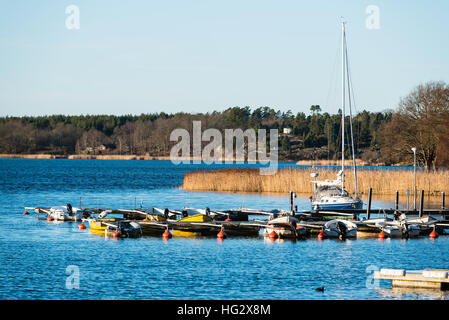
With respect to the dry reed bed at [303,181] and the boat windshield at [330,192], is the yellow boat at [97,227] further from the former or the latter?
the dry reed bed at [303,181]

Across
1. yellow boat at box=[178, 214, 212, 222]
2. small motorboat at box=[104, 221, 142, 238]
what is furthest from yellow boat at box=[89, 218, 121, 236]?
yellow boat at box=[178, 214, 212, 222]

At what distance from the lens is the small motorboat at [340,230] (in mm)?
42281

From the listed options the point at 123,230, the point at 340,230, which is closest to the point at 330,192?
the point at 340,230

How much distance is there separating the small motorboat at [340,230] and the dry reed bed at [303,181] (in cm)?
2183

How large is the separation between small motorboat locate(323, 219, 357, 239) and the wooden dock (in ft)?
47.0

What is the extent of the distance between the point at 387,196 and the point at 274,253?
32.5 metres

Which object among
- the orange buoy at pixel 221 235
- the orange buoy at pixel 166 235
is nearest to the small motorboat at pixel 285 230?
the orange buoy at pixel 221 235

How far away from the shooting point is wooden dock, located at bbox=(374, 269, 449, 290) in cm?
2691

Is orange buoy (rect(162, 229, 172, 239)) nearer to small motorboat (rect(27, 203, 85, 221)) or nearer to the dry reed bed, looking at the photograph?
small motorboat (rect(27, 203, 85, 221))

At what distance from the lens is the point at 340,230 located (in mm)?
42250

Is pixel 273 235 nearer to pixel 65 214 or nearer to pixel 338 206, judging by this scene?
pixel 338 206

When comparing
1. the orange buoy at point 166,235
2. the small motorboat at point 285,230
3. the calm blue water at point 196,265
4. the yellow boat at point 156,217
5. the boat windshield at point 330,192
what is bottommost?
the calm blue water at point 196,265
